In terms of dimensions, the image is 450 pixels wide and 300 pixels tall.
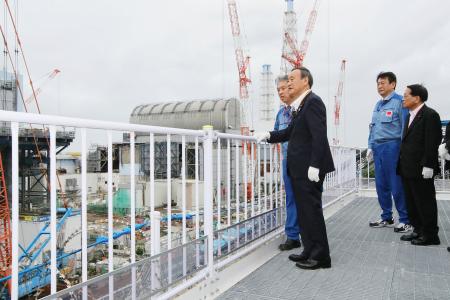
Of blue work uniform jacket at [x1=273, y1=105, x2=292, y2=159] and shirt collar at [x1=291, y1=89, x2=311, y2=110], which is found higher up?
shirt collar at [x1=291, y1=89, x2=311, y2=110]

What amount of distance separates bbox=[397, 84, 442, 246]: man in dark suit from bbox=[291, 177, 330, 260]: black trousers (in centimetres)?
111

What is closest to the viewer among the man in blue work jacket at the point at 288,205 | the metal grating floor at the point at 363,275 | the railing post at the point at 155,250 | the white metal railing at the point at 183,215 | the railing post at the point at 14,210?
the railing post at the point at 14,210

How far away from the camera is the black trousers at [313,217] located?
248 centimetres

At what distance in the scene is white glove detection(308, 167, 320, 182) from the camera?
7.59ft

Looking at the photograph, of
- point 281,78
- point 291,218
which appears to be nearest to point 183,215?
point 291,218

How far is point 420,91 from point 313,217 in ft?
5.24

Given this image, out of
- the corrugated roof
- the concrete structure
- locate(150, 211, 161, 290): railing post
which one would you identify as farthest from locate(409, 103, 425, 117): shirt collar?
the corrugated roof

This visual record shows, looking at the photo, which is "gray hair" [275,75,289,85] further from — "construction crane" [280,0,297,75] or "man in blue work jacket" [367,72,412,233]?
"construction crane" [280,0,297,75]

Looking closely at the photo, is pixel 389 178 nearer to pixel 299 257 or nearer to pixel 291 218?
pixel 291 218

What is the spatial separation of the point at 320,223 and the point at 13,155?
1936 millimetres

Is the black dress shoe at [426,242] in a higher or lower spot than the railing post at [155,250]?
lower

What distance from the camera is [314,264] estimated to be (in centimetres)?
247

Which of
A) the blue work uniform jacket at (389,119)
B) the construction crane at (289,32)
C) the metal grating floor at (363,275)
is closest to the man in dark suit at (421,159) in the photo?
the metal grating floor at (363,275)

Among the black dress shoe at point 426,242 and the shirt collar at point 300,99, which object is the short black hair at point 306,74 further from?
the black dress shoe at point 426,242
